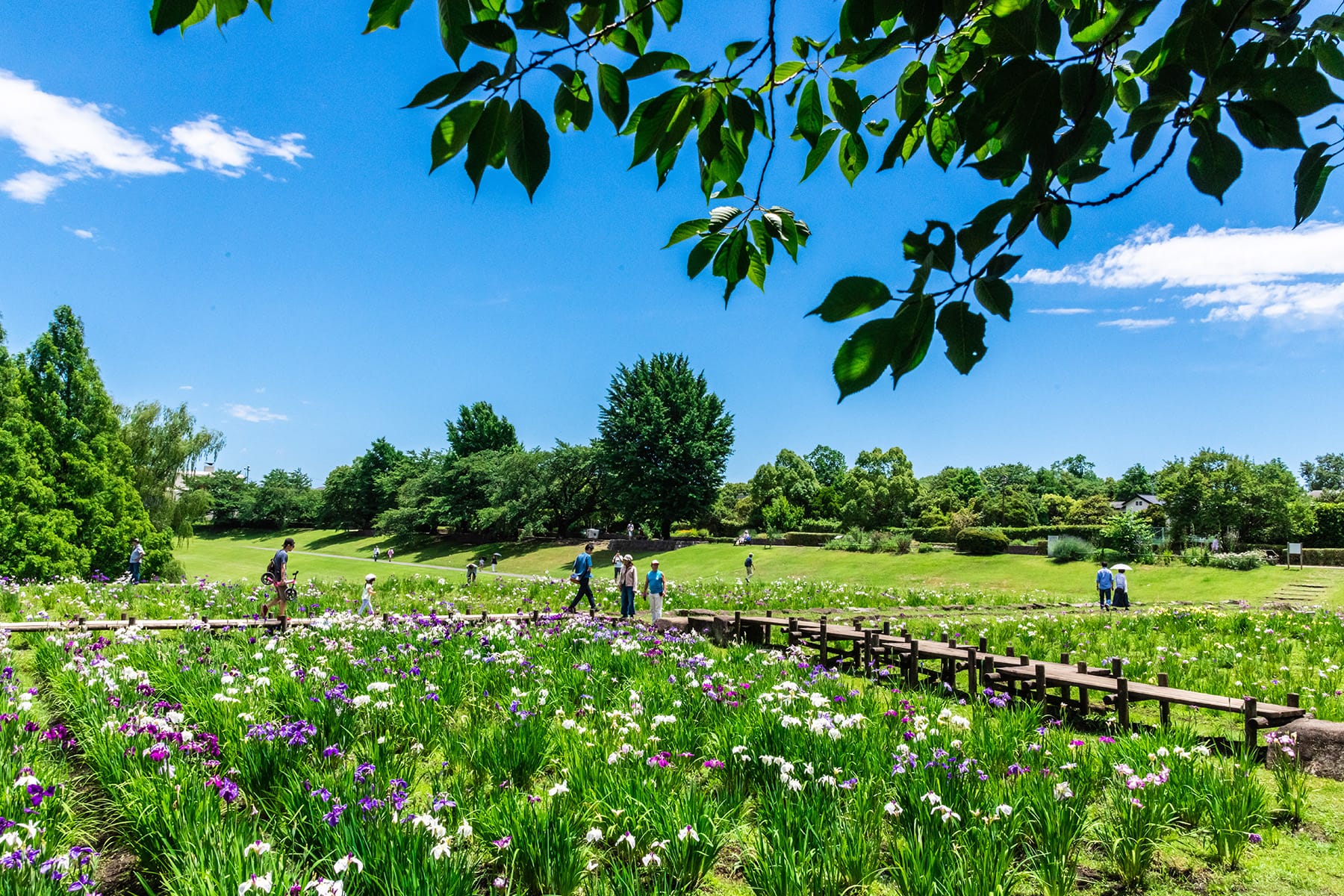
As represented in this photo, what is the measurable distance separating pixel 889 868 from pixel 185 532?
97.6 feet

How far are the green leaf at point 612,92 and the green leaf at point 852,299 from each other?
0.67 meters

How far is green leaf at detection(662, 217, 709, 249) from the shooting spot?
5.30 ft

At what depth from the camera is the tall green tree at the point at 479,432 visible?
6194 cm

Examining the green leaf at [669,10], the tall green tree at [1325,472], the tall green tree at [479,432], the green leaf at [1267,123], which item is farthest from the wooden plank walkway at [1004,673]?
the tall green tree at [1325,472]

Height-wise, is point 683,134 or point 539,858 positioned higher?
point 683,134

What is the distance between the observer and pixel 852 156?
2129 millimetres

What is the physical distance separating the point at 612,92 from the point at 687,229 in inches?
13.4

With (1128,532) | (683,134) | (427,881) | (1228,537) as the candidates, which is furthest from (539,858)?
(1228,537)

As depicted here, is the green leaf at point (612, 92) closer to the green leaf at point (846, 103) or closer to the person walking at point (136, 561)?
the green leaf at point (846, 103)

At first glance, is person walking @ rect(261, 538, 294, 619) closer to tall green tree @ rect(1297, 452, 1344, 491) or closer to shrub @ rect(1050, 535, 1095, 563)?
shrub @ rect(1050, 535, 1095, 563)

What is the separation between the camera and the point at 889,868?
11.8ft

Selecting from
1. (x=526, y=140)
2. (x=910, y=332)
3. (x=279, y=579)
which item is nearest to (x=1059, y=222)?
(x=910, y=332)

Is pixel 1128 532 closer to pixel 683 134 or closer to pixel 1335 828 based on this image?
pixel 1335 828

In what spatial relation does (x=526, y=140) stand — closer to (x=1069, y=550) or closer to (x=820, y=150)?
(x=820, y=150)
